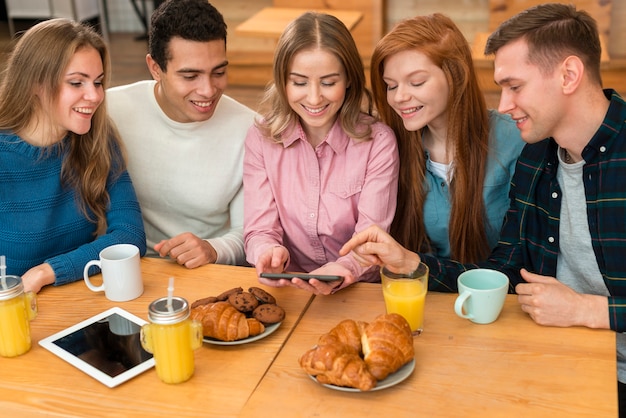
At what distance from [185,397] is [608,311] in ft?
2.68

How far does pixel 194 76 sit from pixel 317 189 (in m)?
0.49

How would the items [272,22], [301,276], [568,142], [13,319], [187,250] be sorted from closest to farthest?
[13,319]
[301,276]
[568,142]
[187,250]
[272,22]

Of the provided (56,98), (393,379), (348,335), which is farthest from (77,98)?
(393,379)

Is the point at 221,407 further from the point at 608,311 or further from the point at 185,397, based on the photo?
the point at 608,311

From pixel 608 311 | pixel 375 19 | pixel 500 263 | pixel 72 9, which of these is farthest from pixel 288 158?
pixel 72 9

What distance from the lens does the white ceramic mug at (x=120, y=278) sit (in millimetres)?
1562

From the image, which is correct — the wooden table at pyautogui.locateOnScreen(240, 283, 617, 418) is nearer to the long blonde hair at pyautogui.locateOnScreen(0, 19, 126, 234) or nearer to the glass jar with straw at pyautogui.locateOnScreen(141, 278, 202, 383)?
the glass jar with straw at pyautogui.locateOnScreen(141, 278, 202, 383)

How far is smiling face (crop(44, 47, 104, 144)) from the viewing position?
179 centimetres

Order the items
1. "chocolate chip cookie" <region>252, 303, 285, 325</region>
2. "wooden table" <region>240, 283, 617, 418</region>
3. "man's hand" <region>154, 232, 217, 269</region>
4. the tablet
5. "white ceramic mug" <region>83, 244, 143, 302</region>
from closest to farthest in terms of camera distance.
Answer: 1. "wooden table" <region>240, 283, 617, 418</region>
2. the tablet
3. "chocolate chip cookie" <region>252, 303, 285, 325</region>
4. "white ceramic mug" <region>83, 244, 143, 302</region>
5. "man's hand" <region>154, 232, 217, 269</region>

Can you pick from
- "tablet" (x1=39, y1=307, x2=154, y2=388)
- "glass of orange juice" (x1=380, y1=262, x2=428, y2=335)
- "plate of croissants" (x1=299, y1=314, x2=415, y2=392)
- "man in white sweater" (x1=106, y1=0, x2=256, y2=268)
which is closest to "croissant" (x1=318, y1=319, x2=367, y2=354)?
"plate of croissants" (x1=299, y1=314, x2=415, y2=392)

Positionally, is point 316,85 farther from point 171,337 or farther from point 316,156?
point 171,337

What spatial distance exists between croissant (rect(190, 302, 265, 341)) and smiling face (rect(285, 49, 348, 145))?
64 cm

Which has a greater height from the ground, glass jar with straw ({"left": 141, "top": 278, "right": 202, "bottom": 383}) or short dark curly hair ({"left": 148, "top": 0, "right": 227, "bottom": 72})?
short dark curly hair ({"left": 148, "top": 0, "right": 227, "bottom": 72})

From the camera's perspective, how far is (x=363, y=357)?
4.24ft
